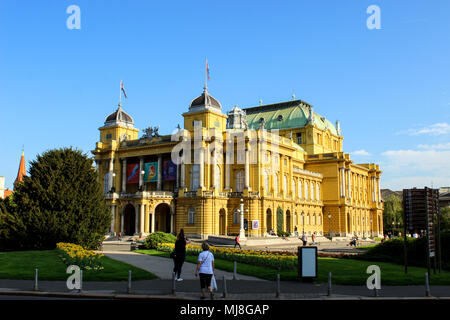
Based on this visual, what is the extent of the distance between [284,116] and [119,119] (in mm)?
35807

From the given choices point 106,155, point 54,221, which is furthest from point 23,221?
point 106,155

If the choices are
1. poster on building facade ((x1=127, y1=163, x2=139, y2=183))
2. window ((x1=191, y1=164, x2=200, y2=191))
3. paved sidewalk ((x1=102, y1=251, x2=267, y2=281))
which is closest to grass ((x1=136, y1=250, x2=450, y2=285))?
paved sidewalk ((x1=102, y1=251, x2=267, y2=281))

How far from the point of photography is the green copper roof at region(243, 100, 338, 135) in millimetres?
95812

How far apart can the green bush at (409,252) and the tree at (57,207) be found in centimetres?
2045

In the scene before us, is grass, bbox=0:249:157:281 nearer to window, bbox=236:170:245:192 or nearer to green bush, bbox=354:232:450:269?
green bush, bbox=354:232:450:269

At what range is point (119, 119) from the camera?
3211 inches

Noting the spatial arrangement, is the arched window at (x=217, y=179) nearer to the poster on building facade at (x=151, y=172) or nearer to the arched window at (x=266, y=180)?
the arched window at (x=266, y=180)

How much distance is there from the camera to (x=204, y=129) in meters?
67.0

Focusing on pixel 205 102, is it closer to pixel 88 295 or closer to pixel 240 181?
pixel 240 181

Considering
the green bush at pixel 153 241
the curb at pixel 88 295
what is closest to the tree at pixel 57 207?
the green bush at pixel 153 241

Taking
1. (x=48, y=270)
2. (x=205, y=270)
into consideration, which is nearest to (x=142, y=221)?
(x=48, y=270)

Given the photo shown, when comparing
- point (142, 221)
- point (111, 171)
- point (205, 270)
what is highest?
point (111, 171)

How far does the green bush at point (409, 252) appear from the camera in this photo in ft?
98.4
